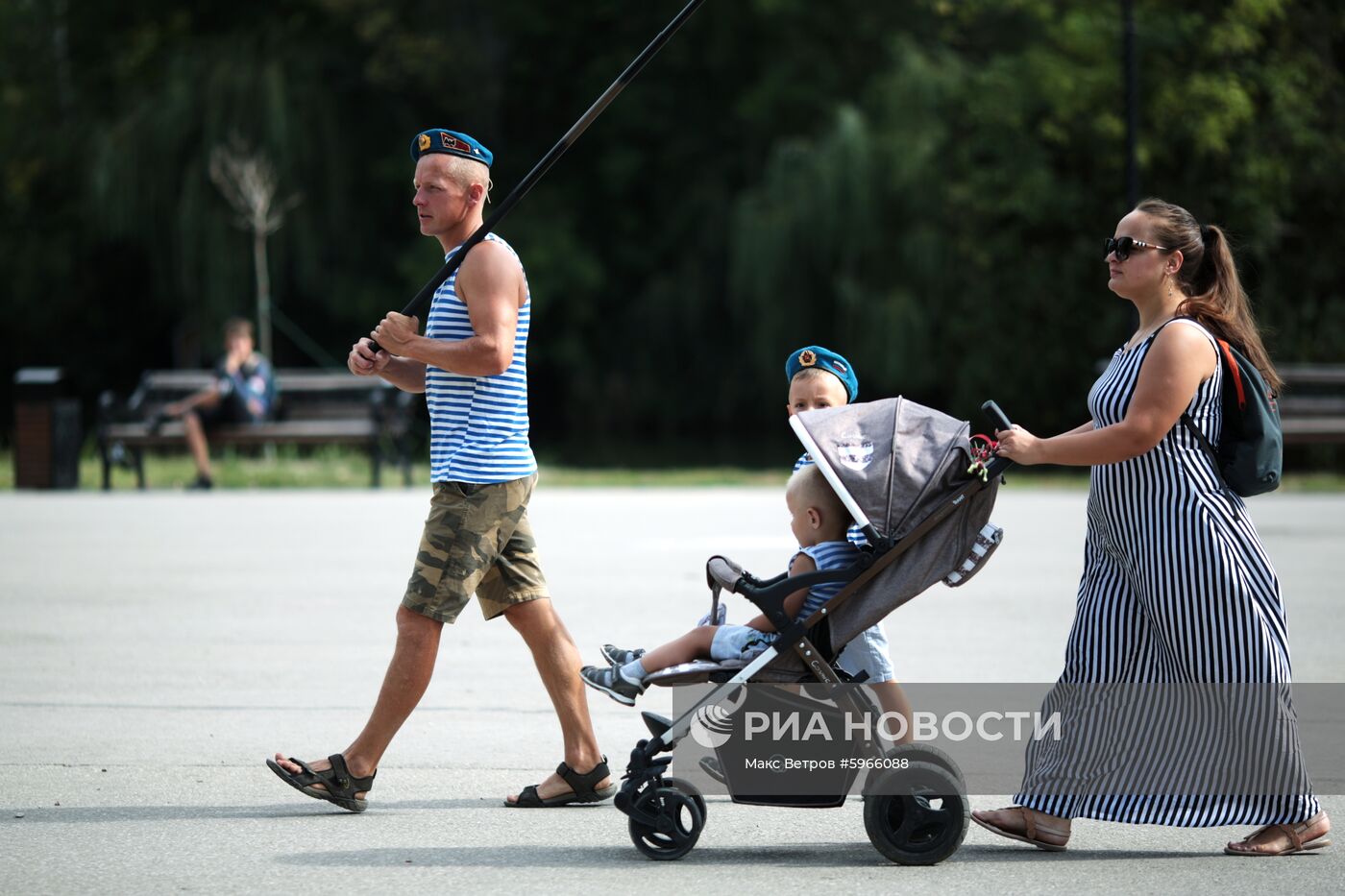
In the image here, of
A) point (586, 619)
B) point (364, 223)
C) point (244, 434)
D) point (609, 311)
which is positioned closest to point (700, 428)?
point (609, 311)

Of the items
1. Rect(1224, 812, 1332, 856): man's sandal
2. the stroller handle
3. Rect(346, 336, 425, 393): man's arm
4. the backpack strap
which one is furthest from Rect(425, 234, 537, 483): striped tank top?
Rect(1224, 812, 1332, 856): man's sandal

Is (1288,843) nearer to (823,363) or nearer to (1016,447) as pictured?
(1016,447)

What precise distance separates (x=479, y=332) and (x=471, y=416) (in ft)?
0.90

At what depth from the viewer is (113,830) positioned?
4.95 m

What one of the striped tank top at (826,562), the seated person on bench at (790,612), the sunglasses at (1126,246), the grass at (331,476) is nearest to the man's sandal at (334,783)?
the seated person on bench at (790,612)

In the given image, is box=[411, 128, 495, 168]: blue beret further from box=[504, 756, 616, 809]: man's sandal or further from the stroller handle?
box=[504, 756, 616, 809]: man's sandal

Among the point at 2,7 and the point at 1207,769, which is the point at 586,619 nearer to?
the point at 1207,769

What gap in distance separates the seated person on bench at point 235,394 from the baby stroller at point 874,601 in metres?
14.1

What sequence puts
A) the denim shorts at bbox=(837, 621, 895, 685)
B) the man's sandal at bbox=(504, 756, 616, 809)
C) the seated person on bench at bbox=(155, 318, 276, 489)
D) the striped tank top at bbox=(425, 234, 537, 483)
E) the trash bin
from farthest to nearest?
the seated person on bench at bbox=(155, 318, 276, 489), the trash bin, the man's sandal at bbox=(504, 756, 616, 809), the striped tank top at bbox=(425, 234, 537, 483), the denim shorts at bbox=(837, 621, 895, 685)

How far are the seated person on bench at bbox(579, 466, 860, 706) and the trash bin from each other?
45.0 ft

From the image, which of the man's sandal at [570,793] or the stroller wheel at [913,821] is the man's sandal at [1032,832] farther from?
the man's sandal at [570,793]

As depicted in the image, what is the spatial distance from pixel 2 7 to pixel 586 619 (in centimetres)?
3380

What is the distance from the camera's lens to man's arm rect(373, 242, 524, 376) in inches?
200

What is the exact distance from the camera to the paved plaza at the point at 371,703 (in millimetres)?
4559
